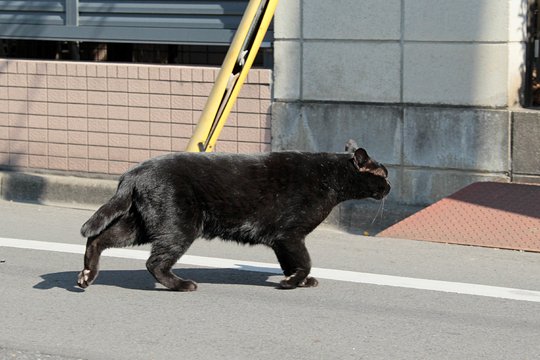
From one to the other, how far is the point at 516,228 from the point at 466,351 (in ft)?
11.7

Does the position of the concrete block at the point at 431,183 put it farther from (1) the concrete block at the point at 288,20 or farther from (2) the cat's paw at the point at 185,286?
(2) the cat's paw at the point at 185,286

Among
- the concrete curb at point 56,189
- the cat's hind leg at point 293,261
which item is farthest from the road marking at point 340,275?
the concrete curb at point 56,189

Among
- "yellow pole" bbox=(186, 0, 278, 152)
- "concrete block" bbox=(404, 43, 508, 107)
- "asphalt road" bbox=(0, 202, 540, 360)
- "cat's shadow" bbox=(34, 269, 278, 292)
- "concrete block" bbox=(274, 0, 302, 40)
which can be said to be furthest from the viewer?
"concrete block" bbox=(274, 0, 302, 40)

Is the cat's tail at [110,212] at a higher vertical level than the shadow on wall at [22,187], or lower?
higher

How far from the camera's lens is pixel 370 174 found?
8.67 metres

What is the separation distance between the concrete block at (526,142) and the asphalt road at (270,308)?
1323 millimetres

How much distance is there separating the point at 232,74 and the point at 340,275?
269 centimetres

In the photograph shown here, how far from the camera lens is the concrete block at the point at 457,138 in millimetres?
11422

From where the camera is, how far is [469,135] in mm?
11547

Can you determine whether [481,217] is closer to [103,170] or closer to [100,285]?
[100,285]

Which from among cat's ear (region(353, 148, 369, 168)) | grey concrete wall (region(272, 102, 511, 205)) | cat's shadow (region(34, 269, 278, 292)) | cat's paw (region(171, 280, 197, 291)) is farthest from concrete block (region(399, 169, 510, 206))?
cat's paw (region(171, 280, 197, 291))

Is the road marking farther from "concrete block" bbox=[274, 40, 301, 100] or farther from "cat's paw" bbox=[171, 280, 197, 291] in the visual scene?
"concrete block" bbox=[274, 40, 301, 100]

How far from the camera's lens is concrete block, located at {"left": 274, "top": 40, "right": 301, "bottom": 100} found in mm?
12391

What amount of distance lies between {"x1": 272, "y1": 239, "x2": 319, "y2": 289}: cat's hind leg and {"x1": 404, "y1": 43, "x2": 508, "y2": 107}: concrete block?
11.6 feet
